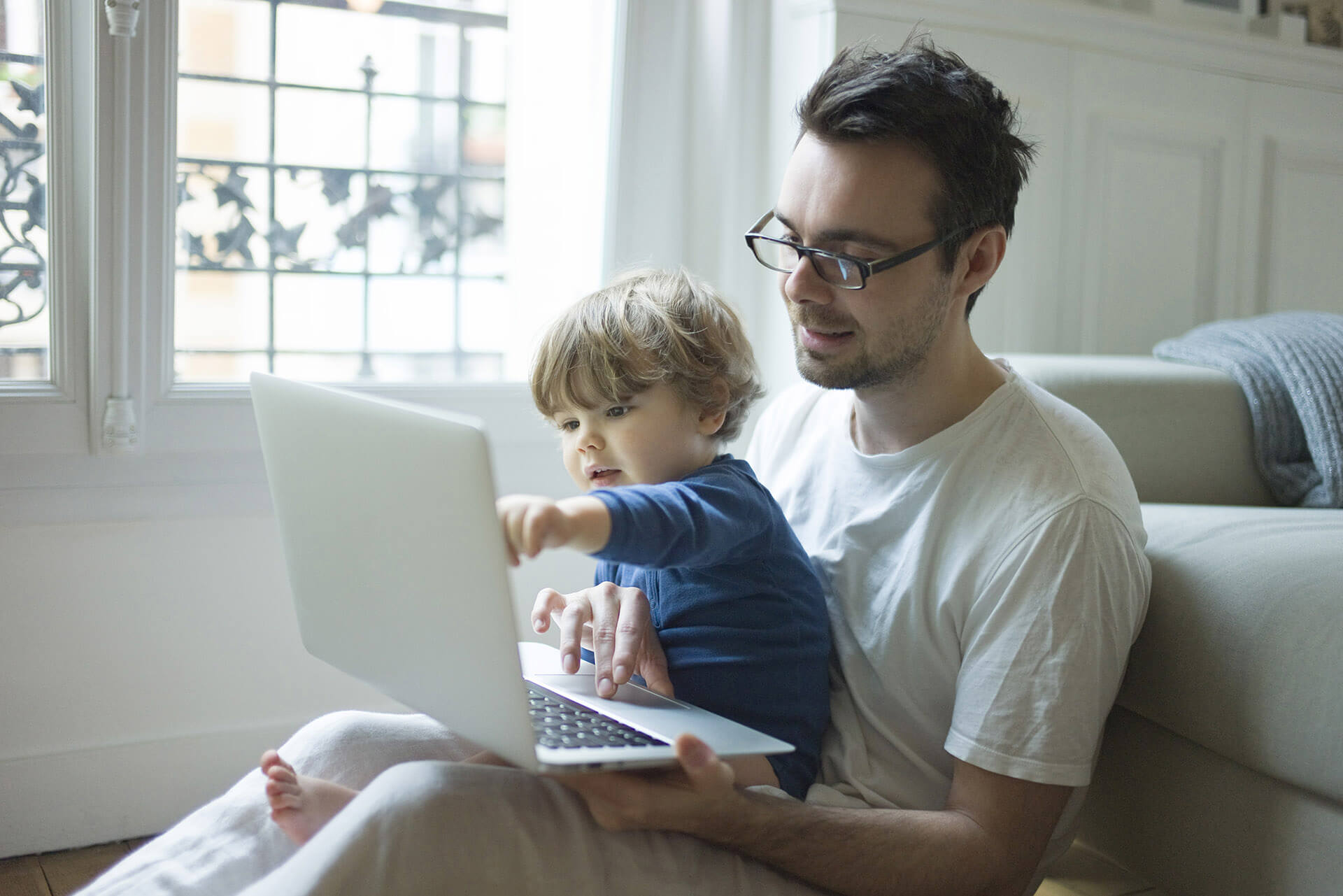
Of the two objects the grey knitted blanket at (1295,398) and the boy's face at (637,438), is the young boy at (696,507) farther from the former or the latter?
the grey knitted blanket at (1295,398)

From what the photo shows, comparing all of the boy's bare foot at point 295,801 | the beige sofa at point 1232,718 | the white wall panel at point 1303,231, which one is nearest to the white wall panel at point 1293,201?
the white wall panel at point 1303,231

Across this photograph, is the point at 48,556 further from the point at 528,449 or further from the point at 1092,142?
the point at 1092,142

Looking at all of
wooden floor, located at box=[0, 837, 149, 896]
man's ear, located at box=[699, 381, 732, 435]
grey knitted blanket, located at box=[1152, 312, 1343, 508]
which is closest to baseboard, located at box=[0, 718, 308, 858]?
wooden floor, located at box=[0, 837, 149, 896]

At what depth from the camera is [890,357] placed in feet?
3.92

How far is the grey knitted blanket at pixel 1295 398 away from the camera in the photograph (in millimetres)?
1647

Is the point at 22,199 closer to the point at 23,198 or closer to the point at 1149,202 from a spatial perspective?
the point at 23,198

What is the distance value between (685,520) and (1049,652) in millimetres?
367

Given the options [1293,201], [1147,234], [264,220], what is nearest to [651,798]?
[264,220]

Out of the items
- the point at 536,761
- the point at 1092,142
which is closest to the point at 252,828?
the point at 536,761

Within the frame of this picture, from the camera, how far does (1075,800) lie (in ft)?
3.71

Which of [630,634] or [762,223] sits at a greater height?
[762,223]

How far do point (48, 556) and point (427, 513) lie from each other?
127cm

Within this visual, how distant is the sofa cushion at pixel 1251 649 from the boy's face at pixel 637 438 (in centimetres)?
54

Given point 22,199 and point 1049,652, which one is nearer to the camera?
point 1049,652
